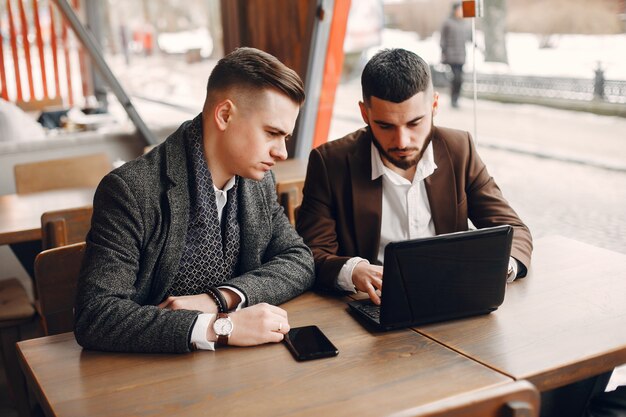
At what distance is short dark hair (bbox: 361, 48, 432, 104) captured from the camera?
76.6 inches

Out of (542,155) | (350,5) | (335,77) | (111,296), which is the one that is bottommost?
(542,155)

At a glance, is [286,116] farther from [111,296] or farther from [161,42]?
[161,42]

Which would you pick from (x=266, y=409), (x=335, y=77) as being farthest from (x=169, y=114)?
(x=266, y=409)

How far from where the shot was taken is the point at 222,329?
1.55 metres

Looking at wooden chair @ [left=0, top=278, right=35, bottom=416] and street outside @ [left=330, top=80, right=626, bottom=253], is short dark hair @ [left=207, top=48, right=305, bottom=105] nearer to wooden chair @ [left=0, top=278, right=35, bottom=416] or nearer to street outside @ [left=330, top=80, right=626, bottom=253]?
street outside @ [left=330, top=80, right=626, bottom=253]

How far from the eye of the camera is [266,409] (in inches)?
50.1

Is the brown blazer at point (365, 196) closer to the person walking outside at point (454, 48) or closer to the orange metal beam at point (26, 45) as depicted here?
the person walking outside at point (454, 48)

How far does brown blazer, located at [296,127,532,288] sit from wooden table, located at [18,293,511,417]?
0.54m

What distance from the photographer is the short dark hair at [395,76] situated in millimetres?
1946

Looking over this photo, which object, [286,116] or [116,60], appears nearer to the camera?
[286,116]

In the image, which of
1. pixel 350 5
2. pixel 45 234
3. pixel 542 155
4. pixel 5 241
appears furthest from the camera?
pixel 542 155

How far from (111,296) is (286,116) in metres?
0.59

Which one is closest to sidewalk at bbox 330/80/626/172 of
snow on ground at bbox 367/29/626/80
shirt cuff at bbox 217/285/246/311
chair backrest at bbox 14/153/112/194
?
A: snow on ground at bbox 367/29/626/80

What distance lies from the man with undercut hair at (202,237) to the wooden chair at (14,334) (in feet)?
3.80
